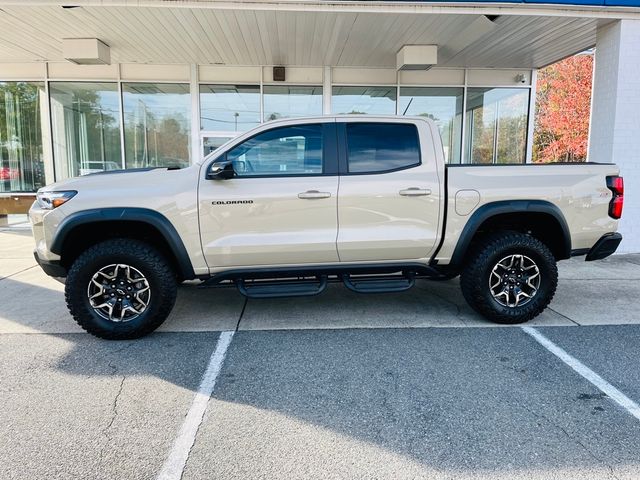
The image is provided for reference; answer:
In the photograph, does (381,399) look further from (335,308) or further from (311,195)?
(335,308)

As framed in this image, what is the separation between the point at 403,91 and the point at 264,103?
3468 millimetres

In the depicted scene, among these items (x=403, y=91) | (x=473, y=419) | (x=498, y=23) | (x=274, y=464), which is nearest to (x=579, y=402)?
(x=473, y=419)

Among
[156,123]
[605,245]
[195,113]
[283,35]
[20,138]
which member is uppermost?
[283,35]

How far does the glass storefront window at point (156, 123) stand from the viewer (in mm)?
11602

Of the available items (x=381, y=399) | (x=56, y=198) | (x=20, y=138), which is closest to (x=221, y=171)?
(x=56, y=198)

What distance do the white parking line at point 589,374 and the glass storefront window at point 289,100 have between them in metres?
8.62

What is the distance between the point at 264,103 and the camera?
38.4 feet

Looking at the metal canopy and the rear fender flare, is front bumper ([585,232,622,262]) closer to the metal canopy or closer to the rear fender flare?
the rear fender flare

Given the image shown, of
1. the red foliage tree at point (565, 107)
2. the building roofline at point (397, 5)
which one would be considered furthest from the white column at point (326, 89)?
the red foliage tree at point (565, 107)

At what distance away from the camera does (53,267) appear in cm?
434

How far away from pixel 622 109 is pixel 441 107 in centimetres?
474

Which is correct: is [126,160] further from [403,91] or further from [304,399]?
[304,399]

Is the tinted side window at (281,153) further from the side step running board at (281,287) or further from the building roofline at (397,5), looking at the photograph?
the building roofline at (397,5)

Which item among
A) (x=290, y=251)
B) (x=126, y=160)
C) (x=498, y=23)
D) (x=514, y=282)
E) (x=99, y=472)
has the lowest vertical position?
(x=99, y=472)
